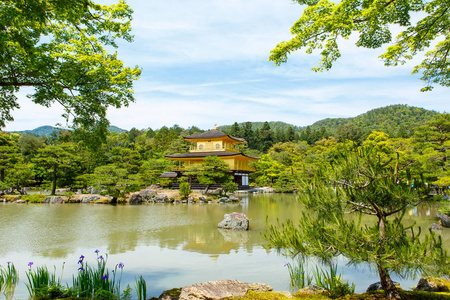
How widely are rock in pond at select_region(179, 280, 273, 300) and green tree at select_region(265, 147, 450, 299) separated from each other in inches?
24.2

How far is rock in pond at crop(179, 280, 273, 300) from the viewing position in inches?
108

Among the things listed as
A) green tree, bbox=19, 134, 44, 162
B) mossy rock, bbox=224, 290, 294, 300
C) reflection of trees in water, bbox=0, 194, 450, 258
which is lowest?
reflection of trees in water, bbox=0, 194, 450, 258

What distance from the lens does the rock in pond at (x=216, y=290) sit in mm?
2742

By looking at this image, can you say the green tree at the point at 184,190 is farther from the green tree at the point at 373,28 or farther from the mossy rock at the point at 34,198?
the green tree at the point at 373,28

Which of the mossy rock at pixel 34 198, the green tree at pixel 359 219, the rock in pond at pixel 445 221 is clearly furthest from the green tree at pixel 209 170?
the green tree at pixel 359 219

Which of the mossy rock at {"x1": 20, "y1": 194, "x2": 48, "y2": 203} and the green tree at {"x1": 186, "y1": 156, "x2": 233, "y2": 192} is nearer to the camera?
the mossy rock at {"x1": 20, "y1": 194, "x2": 48, "y2": 203}

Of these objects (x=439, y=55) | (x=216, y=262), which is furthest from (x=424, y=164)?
(x=216, y=262)

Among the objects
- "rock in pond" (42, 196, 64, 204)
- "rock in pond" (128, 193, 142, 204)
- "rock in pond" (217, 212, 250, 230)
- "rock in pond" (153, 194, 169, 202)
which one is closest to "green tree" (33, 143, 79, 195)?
"rock in pond" (42, 196, 64, 204)

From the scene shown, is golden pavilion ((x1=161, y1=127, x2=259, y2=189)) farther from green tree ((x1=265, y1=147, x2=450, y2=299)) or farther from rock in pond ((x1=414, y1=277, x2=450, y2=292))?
green tree ((x1=265, y1=147, x2=450, y2=299))

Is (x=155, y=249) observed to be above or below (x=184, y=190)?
below

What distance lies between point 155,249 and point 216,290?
138 inches

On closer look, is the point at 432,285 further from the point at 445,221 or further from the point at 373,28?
the point at 445,221

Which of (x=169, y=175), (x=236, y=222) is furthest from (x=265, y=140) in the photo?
(x=236, y=222)

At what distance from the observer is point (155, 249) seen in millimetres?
6035
